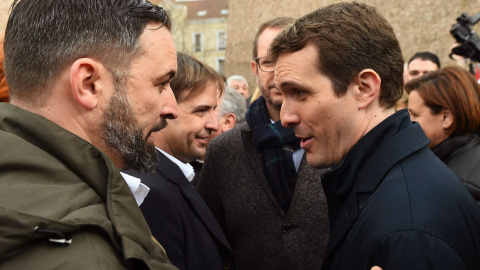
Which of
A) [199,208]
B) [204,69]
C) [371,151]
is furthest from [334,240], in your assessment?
[204,69]

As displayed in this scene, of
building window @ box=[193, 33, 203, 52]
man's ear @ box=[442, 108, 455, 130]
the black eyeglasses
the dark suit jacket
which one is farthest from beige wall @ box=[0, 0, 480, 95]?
building window @ box=[193, 33, 203, 52]

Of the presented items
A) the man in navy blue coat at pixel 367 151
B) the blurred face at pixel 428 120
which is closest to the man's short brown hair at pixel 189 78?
the man in navy blue coat at pixel 367 151

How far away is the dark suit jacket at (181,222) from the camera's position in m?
2.04

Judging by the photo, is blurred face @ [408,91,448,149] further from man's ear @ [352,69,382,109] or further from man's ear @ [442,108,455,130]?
man's ear @ [352,69,382,109]

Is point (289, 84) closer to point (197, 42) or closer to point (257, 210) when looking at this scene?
point (257, 210)

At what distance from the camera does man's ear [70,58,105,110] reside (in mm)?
1309

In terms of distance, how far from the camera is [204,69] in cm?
276

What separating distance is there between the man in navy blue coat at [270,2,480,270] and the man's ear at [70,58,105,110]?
2.81ft

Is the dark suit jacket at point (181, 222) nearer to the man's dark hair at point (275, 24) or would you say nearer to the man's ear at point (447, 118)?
Result: the man's dark hair at point (275, 24)

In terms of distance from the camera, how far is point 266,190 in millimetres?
2715

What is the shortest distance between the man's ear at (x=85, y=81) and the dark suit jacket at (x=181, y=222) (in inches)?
31.1

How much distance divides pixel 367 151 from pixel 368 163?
1.8 inches

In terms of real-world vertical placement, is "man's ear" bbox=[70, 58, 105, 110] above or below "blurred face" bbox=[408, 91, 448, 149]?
above

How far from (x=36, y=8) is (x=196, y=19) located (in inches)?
1714
